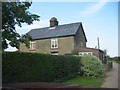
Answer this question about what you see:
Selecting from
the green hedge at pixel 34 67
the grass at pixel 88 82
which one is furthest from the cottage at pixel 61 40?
the grass at pixel 88 82

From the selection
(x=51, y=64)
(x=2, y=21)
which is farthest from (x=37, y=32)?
(x=2, y=21)

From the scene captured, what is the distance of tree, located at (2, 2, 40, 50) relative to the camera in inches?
693

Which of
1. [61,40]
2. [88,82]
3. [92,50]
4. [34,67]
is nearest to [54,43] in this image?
[61,40]

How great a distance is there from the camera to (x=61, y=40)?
49.2m

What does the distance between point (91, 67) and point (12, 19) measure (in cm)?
1292

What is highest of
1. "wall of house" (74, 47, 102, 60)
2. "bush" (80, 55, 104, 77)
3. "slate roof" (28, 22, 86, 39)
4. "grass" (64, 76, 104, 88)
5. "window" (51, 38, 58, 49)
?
"slate roof" (28, 22, 86, 39)

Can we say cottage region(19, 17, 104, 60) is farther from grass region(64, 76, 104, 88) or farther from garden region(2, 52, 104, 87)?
grass region(64, 76, 104, 88)

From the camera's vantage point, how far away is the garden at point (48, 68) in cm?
1628

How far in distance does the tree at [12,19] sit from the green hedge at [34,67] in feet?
4.38

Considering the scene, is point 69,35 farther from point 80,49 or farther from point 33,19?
point 33,19

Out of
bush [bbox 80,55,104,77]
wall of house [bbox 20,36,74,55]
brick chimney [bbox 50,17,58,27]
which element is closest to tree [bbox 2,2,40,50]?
bush [bbox 80,55,104,77]

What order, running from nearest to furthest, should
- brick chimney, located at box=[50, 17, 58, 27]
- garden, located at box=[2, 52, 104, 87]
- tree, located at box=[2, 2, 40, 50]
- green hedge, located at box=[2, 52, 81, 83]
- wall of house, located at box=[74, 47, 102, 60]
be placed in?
1. green hedge, located at box=[2, 52, 81, 83]
2. garden, located at box=[2, 52, 104, 87]
3. tree, located at box=[2, 2, 40, 50]
4. wall of house, located at box=[74, 47, 102, 60]
5. brick chimney, located at box=[50, 17, 58, 27]

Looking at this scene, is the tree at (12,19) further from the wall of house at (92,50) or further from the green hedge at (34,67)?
the wall of house at (92,50)

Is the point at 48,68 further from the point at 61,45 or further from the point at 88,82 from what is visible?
the point at 61,45
